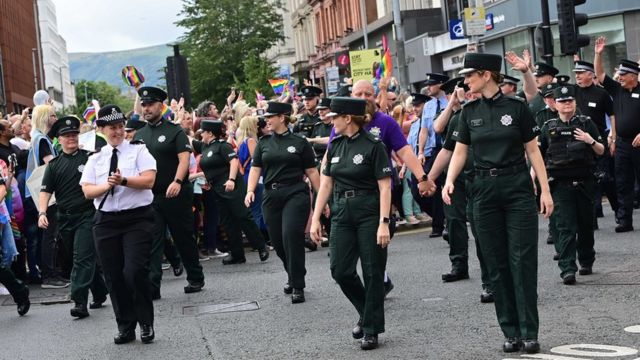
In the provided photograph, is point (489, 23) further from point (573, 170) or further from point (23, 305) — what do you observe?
point (23, 305)

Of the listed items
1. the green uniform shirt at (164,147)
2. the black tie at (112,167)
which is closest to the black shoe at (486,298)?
the black tie at (112,167)

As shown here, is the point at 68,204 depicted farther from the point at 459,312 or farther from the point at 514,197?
the point at 514,197

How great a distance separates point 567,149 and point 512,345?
12.7 ft

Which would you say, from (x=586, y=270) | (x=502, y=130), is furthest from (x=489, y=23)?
(x=502, y=130)

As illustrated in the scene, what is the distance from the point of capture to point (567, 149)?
11.1 m

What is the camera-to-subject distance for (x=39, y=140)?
13.3 metres

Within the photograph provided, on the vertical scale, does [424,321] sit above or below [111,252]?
below

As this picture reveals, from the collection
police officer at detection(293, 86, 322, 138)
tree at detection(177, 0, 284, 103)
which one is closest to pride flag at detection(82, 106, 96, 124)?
police officer at detection(293, 86, 322, 138)

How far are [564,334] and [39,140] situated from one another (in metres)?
7.27

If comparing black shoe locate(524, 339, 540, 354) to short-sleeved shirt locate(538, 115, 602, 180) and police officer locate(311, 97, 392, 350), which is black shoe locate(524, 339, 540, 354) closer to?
police officer locate(311, 97, 392, 350)

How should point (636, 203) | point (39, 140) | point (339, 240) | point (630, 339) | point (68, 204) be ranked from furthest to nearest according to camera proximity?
1. point (636, 203)
2. point (39, 140)
3. point (68, 204)
4. point (339, 240)
5. point (630, 339)

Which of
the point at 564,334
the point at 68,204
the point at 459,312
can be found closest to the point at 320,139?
the point at 68,204

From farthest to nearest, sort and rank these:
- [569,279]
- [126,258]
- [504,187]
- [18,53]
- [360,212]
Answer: [18,53] → [569,279] → [126,258] → [360,212] → [504,187]

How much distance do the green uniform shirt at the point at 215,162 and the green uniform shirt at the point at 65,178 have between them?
412 centimetres
